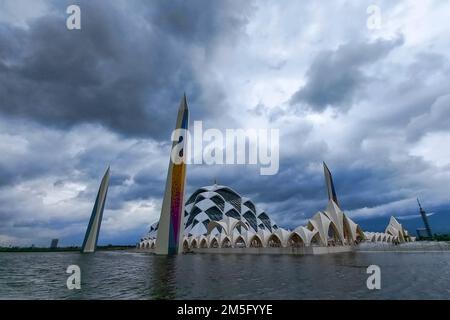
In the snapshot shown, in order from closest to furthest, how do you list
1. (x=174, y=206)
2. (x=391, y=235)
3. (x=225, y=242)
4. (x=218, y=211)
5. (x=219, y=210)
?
1. (x=174, y=206)
2. (x=225, y=242)
3. (x=391, y=235)
4. (x=219, y=210)
5. (x=218, y=211)

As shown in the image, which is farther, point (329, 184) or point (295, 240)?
point (329, 184)

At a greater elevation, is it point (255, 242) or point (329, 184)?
point (329, 184)

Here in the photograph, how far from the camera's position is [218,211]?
10194 cm

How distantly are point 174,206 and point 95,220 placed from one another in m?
46.4

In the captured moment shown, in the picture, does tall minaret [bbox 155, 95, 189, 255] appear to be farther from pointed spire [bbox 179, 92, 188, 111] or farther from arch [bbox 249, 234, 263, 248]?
arch [bbox 249, 234, 263, 248]

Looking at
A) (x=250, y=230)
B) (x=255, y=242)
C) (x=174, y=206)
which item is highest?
(x=250, y=230)

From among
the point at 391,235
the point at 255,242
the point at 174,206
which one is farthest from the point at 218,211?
the point at 174,206

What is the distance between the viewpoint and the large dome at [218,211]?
97000 millimetres

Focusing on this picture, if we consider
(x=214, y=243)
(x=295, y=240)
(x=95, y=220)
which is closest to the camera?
(x=295, y=240)

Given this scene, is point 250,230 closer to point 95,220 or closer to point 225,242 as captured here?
point 225,242

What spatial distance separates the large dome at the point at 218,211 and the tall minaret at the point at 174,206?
45234 mm
